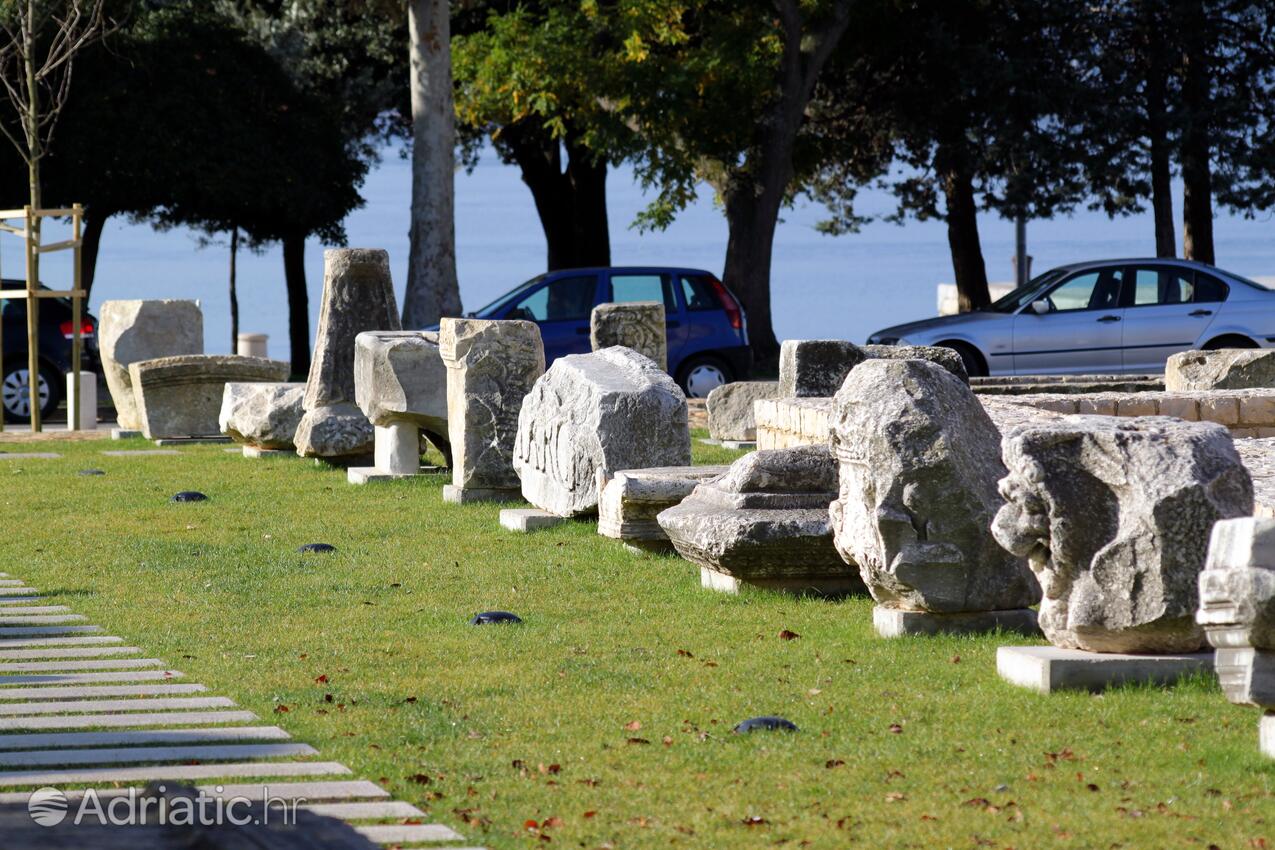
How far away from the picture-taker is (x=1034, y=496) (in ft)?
19.0

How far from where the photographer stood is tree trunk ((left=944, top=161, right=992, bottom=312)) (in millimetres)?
26406

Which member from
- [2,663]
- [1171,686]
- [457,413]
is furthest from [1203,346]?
[2,663]

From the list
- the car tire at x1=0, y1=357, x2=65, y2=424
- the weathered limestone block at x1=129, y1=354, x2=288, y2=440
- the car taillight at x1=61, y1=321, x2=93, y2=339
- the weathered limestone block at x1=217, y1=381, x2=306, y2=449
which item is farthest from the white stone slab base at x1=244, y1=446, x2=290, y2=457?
the car tire at x1=0, y1=357, x2=65, y2=424

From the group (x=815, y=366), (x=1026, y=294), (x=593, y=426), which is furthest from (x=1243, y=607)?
(x=1026, y=294)

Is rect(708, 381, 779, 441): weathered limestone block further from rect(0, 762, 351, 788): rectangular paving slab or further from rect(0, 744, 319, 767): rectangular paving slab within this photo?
rect(0, 762, 351, 788): rectangular paving slab

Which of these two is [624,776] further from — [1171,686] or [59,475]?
[59,475]

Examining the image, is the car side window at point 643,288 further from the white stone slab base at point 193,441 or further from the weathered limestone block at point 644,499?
the weathered limestone block at point 644,499

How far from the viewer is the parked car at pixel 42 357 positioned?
1928 centimetres

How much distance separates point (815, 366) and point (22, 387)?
11.4 meters

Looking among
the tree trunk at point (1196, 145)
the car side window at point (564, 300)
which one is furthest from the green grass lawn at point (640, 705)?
the tree trunk at point (1196, 145)

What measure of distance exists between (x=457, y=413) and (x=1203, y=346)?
10.1 metres

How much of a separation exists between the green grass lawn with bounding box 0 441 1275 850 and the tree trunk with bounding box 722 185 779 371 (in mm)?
14359

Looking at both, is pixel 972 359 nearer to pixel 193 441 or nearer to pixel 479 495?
pixel 193 441

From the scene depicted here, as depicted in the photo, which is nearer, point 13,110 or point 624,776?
point 624,776
